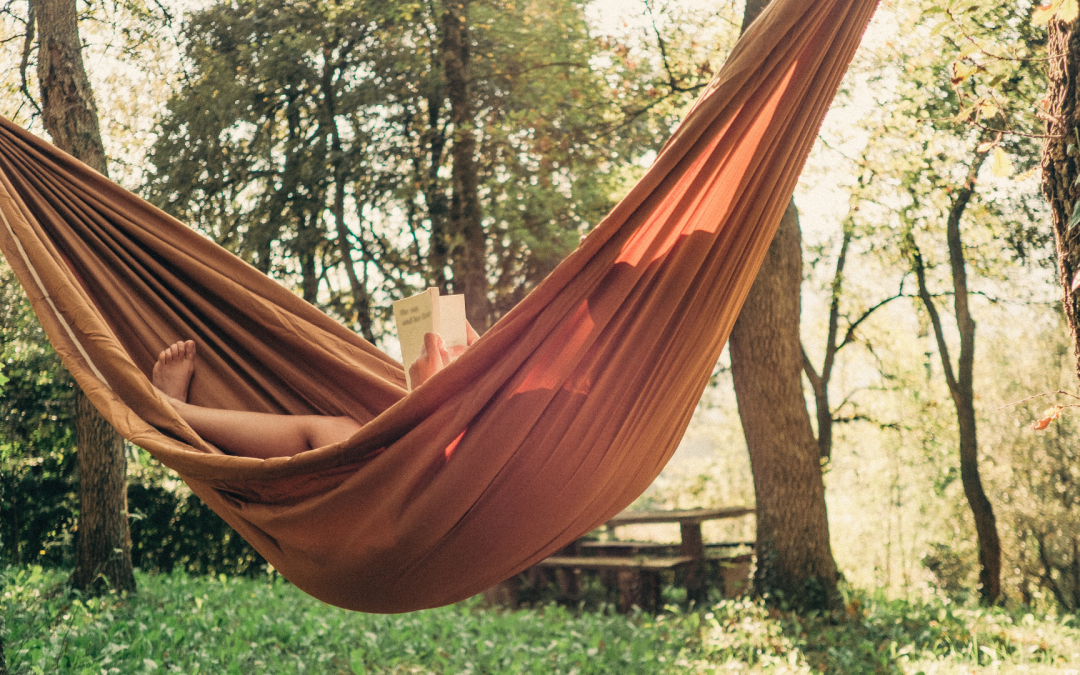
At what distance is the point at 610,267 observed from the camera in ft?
4.48

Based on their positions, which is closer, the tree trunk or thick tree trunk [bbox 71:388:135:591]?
the tree trunk

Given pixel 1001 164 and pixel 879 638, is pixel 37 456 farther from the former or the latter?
pixel 1001 164

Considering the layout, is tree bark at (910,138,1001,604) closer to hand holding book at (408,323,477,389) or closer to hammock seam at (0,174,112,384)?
hand holding book at (408,323,477,389)

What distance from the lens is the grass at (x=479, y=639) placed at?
2.95m

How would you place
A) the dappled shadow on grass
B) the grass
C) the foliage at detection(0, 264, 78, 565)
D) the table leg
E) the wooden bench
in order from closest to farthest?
the grass < the dappled shadow on grass < the wooden bench < the table leg < the foliage at detection(0, 264, 78, 565)

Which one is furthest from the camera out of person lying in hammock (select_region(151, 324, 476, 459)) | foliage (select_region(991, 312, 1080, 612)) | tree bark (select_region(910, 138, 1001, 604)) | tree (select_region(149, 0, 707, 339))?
foliage (select_region(991, 312, 1080, 612))

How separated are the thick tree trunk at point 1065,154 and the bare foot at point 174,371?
1.94 meters

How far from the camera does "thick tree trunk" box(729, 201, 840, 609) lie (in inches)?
169

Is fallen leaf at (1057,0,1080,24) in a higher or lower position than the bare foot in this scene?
higher

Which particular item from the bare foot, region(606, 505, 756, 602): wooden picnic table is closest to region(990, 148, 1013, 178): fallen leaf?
the bare foot

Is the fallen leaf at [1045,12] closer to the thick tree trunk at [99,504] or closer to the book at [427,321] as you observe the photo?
the book at [427,321]

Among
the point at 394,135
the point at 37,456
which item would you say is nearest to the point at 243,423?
the point at 37,456

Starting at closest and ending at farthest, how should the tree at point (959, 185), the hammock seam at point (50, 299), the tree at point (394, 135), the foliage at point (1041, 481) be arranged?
the hammock seam at point (50, 299), the tree at point (959, 185), the tree at point (394, 135), the foliage at point (1041, 481)

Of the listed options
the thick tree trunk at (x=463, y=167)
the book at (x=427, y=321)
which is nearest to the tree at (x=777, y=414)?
the thick tree trunk at (x=463, y=167)
